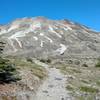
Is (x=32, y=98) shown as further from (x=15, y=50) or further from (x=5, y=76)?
(x=15, y=50)

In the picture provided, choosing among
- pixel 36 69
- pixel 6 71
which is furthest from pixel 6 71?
pixel 36 69

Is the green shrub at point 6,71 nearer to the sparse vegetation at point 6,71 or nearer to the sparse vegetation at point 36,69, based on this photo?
the sparse vegetation at point 6,71

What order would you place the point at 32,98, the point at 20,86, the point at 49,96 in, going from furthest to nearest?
1. the point at 20,86
2. the point at 49,96
3. the point at 32,98

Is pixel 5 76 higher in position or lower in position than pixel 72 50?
lower

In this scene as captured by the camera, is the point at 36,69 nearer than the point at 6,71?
No

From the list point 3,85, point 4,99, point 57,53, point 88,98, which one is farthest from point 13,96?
point 57,53

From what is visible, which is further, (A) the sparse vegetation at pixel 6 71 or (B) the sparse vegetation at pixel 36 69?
(B) the sparse vegetation at pixel 36 69

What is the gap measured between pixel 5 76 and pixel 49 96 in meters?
5.13

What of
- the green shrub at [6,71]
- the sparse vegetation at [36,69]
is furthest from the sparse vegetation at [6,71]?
the sparse vegetation at [36,69]

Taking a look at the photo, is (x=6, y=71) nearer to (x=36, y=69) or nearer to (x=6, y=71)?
(x=6, y=71)

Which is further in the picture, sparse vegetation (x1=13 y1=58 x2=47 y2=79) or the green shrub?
sparse vegetation (x1=13 y1=58 x2=47 y2=79)

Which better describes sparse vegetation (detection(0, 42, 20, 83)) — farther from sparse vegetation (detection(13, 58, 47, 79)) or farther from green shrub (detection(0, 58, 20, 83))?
sparse vegetation (detection(13, 58, 47, 79))

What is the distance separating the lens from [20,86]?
3139cm

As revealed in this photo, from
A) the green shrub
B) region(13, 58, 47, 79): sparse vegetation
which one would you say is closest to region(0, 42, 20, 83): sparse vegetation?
the green shrub
